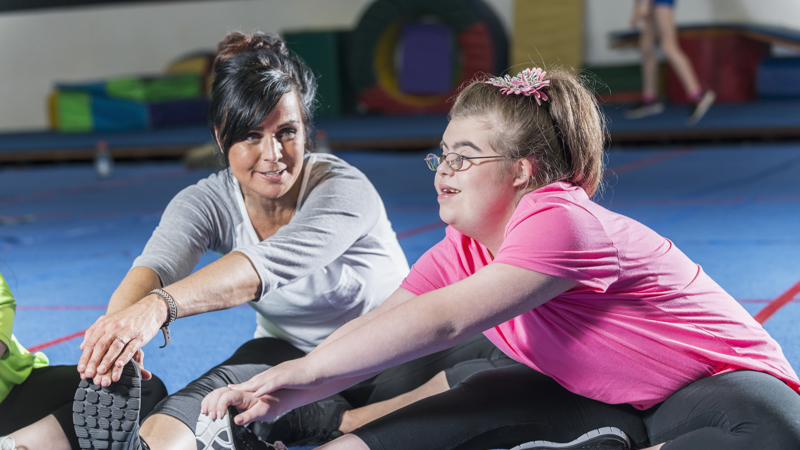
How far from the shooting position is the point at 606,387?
3.95 feet

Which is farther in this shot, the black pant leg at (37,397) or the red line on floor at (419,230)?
the red line on floor at (419,230)

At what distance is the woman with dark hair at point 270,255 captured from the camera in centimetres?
128

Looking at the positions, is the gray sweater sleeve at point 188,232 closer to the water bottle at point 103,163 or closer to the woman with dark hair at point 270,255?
the woman with dark hair at point 270,255

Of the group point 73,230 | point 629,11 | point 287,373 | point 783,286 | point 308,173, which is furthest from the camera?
point 629,11

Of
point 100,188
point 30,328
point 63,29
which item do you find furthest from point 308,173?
point 63,29

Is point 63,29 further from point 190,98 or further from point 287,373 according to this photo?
point 287,373

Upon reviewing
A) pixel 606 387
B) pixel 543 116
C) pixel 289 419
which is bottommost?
pixel 289 419

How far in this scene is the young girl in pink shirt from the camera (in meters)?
1.08

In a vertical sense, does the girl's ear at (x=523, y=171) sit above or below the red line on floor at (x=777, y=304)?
above

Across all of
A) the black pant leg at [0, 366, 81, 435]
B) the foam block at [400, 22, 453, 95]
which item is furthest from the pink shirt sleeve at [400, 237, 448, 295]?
the foam block at [400, 22, 453, 95]

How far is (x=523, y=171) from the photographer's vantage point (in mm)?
1198

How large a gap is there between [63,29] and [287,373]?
1002 centimetres

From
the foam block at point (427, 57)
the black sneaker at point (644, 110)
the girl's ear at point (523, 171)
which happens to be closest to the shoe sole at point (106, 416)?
the girl's ear at point (523, 171)

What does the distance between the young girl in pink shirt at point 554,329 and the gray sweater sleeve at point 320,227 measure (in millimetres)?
167
